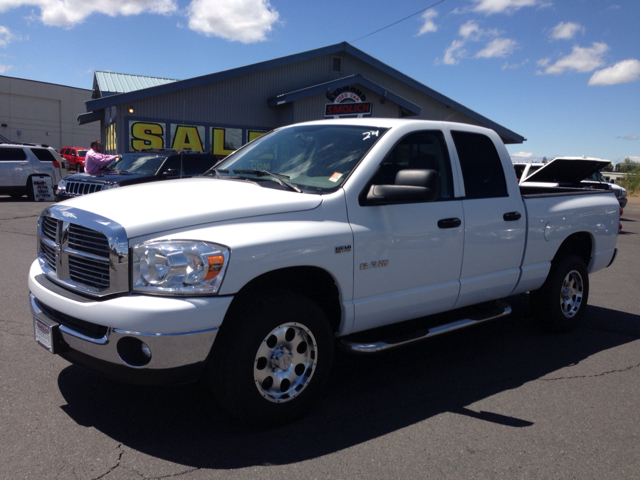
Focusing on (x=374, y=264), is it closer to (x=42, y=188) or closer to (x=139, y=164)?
(x=139, y=164)

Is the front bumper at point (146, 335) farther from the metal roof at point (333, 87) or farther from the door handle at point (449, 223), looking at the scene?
the metal roof at point (333, 87)

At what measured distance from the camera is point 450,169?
14.6 feet

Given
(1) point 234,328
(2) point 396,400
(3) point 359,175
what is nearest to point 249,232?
(1) point 234,328

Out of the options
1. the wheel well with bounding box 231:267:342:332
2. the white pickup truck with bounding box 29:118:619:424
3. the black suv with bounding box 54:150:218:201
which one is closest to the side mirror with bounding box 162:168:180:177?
the black suv with bounding box 54:150:218:201

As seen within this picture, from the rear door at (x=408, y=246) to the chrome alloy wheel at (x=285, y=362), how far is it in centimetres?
46

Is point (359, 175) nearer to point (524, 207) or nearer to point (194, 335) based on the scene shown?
point (194, 335)

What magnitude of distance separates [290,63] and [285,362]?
1894 cm

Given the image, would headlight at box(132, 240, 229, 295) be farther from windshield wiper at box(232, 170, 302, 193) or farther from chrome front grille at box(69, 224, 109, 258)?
windshield wiper at box(232, 170, 302, 193)

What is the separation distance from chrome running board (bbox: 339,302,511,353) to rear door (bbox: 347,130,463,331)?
5.6 inches

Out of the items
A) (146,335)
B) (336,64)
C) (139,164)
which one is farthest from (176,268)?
(336,64)

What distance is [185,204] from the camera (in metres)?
3.35

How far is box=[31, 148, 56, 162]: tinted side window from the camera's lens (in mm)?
19292

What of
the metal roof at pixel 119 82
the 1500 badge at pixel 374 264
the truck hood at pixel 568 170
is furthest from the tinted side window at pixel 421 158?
the metal roof at pixel 119 82

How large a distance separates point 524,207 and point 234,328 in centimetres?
306
